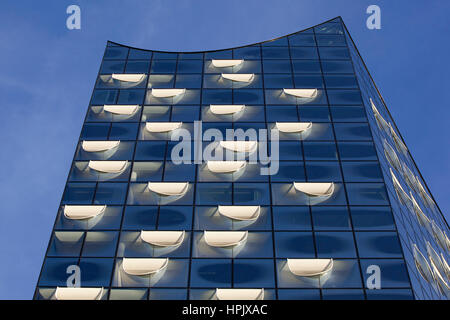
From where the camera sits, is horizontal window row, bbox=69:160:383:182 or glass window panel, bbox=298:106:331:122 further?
glass window panel, bbox=298:106:331:122

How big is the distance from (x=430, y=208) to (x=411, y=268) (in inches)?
765

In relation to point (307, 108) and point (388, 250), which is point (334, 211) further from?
point (307, 108)

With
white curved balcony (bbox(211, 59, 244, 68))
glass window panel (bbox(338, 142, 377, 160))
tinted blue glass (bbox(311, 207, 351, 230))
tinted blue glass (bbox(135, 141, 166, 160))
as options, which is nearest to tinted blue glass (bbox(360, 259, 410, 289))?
tinted blue glass (bbox(311, 207, 351, 230))

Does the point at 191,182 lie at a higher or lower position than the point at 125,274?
higher

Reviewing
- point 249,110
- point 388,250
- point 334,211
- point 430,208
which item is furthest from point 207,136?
point 430,208

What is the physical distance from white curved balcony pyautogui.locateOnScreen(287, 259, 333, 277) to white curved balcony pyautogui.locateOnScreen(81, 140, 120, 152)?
49.3 ft

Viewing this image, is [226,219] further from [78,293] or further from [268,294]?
[78,293]

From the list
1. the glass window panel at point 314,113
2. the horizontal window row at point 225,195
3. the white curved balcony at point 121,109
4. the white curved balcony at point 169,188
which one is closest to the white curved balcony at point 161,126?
the white curved balcony at point 121,109

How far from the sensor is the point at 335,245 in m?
33.3

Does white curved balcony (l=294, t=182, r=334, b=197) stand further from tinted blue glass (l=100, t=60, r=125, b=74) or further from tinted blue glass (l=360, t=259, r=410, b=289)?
tinted blue glass (l=100, t=60, r=125, b=74)

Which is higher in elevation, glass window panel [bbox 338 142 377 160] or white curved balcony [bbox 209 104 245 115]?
white curved balcony [bbox 209 104 245 115]

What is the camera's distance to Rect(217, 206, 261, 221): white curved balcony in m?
35.1

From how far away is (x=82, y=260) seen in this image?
108 feet

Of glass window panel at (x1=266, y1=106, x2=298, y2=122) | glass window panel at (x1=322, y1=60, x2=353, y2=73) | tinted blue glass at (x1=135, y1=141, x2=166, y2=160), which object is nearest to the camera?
tinted blue glass at (x1=135, y1=141, x2=166, y2=160)
